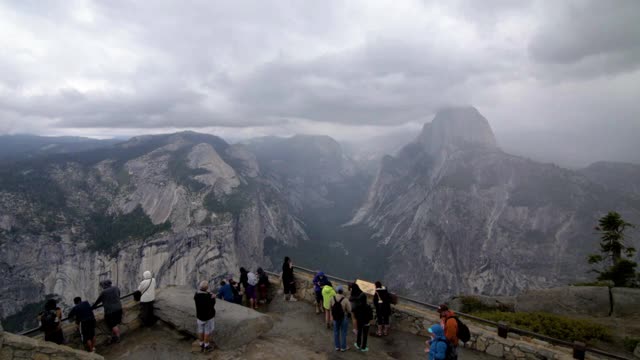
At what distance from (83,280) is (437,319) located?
644ft

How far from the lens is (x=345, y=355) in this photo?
44.9 ft

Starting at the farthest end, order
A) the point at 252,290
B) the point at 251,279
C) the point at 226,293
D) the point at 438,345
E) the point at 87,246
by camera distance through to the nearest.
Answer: the point at 87,246
the point at 252,290
the point at 251,279
the point at 226,293
the point at 438,345

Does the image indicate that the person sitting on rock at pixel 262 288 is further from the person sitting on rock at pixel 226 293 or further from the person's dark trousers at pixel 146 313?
the person's dark trousers at pixel 146 313

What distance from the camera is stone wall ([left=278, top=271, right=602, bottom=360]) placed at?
13.0m

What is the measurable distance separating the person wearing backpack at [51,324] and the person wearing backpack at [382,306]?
39.5 feet

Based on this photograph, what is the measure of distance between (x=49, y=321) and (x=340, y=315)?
10.3 m

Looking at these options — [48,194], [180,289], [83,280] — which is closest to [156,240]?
[83,280]

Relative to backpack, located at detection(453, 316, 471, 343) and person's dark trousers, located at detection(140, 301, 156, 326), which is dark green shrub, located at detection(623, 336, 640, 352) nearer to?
backpack, located at detection(453, 316, 471, 343)

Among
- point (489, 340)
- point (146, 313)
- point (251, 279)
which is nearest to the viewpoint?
point (489, 340)

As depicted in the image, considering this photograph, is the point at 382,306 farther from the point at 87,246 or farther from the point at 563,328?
the point at 87,246

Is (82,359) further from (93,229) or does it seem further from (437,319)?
(93,229)

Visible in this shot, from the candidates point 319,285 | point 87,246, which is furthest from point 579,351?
point 87,246

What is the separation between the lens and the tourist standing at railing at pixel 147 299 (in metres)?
15.1

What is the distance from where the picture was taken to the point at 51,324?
1212 centimetres
